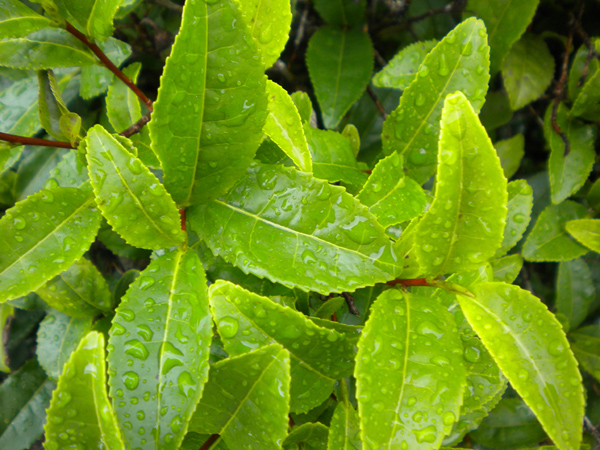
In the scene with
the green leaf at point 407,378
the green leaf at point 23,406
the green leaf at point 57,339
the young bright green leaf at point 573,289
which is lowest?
the green leaf at point 23,406

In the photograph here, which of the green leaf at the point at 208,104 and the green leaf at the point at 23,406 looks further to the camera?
the green leaf at the point at 23,406

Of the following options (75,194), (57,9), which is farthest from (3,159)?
(57,9)

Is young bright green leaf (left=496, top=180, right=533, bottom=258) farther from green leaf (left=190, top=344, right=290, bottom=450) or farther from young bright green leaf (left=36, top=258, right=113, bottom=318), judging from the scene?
young bright green leaf (left=36, top=258, right=113, bottom=318)

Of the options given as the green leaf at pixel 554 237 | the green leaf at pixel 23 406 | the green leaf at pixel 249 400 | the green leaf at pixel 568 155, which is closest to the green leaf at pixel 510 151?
the green leaf at pixel 568 155

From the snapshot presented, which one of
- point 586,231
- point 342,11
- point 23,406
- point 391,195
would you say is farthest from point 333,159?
point 23,406

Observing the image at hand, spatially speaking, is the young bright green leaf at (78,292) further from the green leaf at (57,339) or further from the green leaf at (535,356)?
the green leaf at (535,356)

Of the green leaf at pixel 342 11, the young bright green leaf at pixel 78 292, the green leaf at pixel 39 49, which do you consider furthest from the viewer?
the green leaf at pixel 342 11
